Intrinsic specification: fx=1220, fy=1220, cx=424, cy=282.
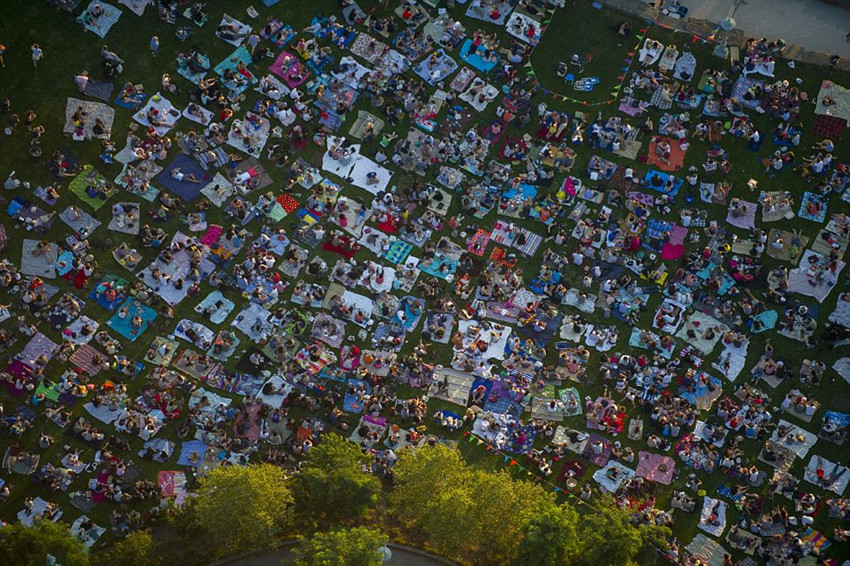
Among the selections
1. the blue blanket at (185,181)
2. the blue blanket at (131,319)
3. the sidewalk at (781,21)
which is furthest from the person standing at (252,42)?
the sidewalk at (781,21)

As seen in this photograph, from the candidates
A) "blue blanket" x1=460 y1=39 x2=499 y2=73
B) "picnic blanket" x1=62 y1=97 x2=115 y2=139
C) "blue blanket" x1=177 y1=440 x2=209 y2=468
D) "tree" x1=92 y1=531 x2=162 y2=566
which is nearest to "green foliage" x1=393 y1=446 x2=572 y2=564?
"blue blanket" x1=177 y1=440 x2=209 y2=468

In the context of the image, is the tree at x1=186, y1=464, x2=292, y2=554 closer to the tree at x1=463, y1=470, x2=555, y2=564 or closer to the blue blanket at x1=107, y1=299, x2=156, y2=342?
the tree at x1=463, y1=470, x2=555, y2=564

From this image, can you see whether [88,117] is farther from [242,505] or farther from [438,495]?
[438,495]

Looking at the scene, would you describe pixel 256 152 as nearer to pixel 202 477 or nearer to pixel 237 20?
pixel 237 20

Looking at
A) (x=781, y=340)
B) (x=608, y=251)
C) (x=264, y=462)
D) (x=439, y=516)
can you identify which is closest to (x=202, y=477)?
(x=264, y=462)

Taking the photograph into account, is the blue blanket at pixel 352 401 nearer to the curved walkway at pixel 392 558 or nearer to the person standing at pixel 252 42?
the curved walkway at pixel 392 558
